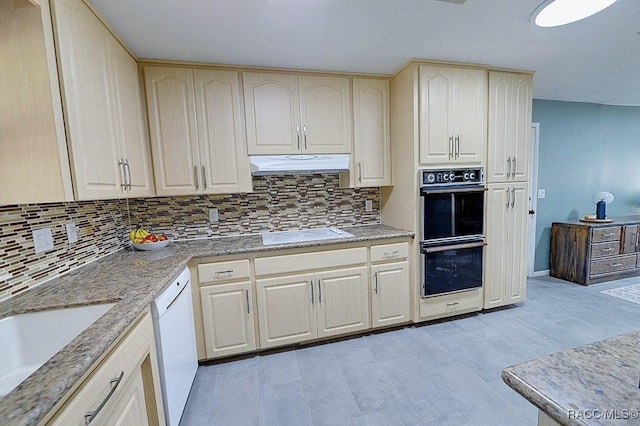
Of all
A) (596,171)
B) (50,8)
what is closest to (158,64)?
(50,8)

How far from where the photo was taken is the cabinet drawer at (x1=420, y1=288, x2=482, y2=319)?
7.89 feet

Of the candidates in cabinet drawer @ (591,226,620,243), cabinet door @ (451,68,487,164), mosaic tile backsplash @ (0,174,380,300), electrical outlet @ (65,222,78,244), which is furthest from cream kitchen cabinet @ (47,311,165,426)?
cabinet drawer @ (591,226,620,243)

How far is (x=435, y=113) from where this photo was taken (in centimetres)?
225

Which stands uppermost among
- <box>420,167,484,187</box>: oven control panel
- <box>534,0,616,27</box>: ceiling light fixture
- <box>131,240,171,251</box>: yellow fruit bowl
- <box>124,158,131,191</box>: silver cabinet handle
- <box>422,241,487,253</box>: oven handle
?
<box>534,0,616,27</box>: ceiling light fixture

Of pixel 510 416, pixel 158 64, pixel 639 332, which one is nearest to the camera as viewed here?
pixel 639 332

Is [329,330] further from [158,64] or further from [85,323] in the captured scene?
[158,64]

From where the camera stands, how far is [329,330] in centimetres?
221

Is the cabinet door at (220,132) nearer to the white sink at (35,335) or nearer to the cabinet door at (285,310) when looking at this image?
the cabinet door at (285,310)

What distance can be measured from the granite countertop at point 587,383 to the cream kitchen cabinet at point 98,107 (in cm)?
171

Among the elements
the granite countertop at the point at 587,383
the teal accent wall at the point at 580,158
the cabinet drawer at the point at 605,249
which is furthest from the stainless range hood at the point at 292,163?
the cabinet drawer at the point at 605,249

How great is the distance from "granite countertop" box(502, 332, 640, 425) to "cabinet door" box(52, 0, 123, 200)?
67.2 inches

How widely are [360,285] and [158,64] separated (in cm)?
234

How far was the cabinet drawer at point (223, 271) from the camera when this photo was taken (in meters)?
1.92

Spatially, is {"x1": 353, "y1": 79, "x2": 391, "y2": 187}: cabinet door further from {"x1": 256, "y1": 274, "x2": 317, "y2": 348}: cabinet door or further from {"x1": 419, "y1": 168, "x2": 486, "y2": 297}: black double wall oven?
{"x1": 256, "y1": 274, "x2": 317, "y2": 348}: cabinet door
